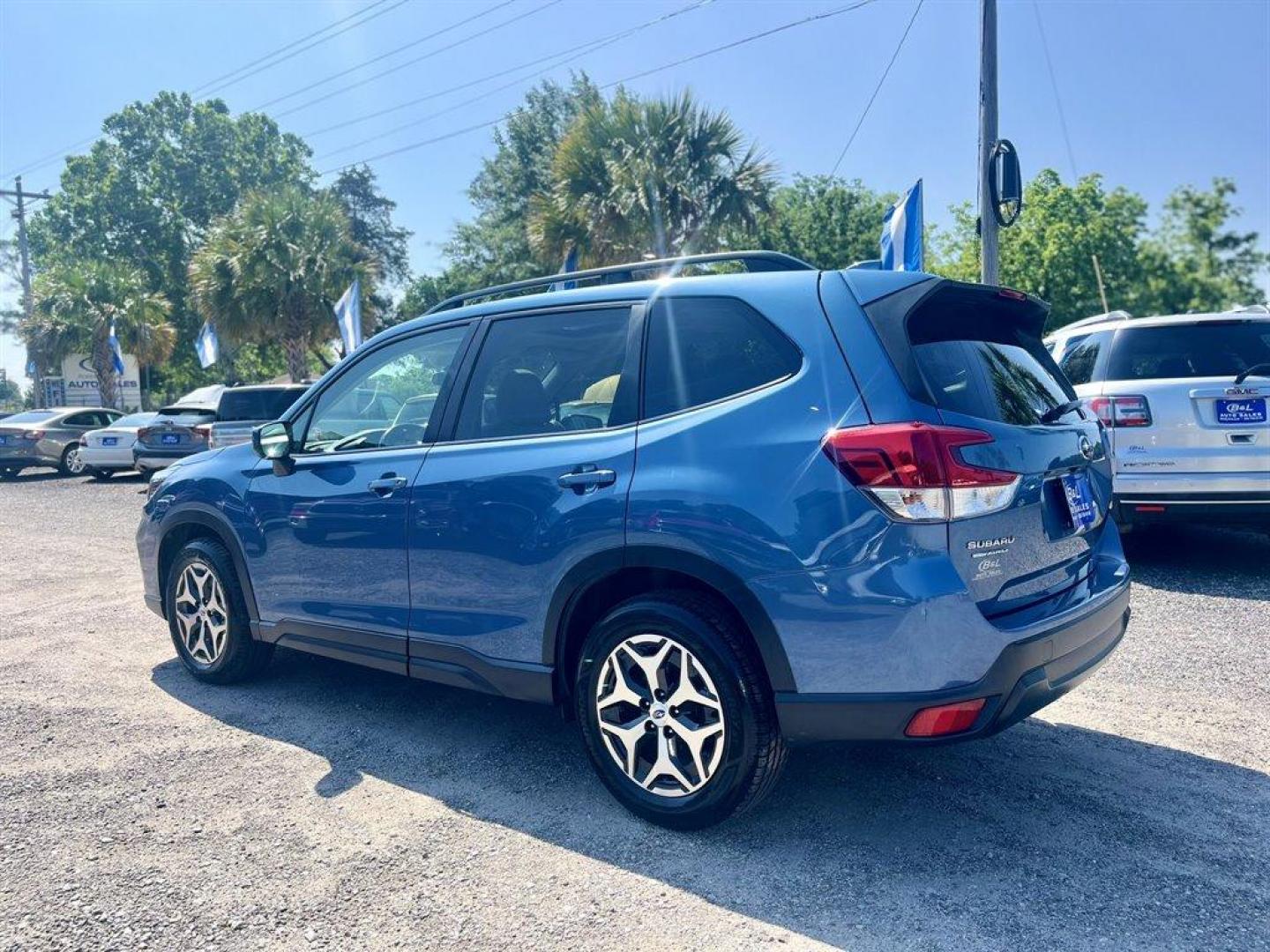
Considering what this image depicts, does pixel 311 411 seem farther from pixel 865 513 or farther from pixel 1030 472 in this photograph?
pixel 1030 472

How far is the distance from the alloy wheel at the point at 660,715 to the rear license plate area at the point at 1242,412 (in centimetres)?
500

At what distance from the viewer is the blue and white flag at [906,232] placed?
38.7ft

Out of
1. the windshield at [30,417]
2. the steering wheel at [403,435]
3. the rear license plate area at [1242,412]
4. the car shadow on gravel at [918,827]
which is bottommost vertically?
the car shadow on gravel at [918,827]

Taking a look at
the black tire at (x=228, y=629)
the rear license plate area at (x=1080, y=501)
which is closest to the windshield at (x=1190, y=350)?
the rear license plate area at (x=1080, y=501)

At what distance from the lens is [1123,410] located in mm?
6551

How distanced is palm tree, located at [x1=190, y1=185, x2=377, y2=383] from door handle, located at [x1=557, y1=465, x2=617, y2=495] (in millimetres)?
21749

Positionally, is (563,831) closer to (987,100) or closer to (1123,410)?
(1123,410)

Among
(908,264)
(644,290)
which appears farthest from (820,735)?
(908,264)

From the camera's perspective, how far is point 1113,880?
9.08ft

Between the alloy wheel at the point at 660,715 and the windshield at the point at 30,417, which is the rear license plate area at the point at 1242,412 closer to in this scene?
the alloy wheel at the point at 660,715

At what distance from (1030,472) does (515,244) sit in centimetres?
3280

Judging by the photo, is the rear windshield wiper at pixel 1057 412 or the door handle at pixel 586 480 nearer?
the door handle at pixel 586 480

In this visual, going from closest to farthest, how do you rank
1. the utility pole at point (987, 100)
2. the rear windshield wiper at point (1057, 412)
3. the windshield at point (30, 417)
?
1. the rear windshield wiper at point (1057, 412)
2. the utility pole at point (987, 100)
3. the windshield at point (30, 417)

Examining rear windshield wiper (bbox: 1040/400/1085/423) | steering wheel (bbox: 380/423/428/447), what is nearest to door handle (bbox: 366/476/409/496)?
steering wheel (bbox: 380/423/428/447)
